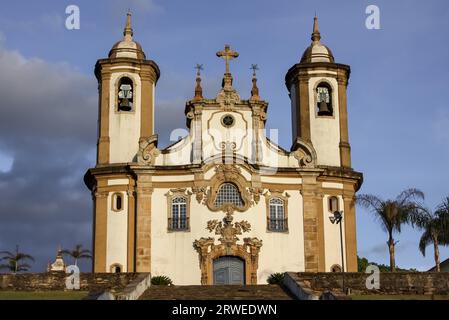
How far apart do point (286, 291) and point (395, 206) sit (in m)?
11.2

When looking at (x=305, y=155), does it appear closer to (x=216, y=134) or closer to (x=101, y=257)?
(x=216, y=134)

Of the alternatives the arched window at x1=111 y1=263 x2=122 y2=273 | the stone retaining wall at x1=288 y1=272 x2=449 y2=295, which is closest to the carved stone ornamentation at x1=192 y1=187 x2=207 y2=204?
the arched window at x1=111 y1=263 x2=122 y2=273

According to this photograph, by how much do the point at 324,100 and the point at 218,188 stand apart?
7.96 metres

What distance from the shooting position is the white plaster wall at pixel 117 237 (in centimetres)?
3803

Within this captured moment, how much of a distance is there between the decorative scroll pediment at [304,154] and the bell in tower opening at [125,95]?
28.7ft

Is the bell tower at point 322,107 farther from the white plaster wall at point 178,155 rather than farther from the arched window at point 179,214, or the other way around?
the arched window at point 179,214

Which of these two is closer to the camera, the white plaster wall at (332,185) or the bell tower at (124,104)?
the white plaster wall at (332,185)

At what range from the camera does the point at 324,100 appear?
4194cm

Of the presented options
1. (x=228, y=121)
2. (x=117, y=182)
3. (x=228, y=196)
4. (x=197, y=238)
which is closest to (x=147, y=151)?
(x=117, y=182)

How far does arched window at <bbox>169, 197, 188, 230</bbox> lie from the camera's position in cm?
3784

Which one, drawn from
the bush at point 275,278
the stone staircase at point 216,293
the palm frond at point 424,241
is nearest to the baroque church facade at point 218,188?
the bush at point 275,278

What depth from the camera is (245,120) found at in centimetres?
3981
